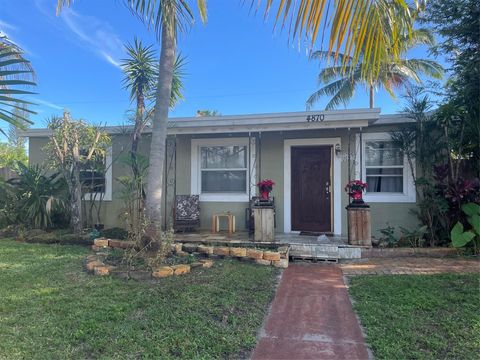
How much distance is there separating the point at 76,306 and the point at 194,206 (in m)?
4.80

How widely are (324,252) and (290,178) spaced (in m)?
2.24

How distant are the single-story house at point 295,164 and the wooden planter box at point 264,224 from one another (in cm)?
132

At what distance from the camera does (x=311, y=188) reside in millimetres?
8195

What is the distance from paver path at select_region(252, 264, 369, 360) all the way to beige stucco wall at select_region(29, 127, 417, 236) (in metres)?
3.12

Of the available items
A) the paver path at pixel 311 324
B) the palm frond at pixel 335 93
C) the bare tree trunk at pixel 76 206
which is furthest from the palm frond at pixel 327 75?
the paver path at pixel 311 324

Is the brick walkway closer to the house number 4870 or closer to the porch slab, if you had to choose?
the porch slab

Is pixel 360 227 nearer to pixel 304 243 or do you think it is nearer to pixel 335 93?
pixel 304 243

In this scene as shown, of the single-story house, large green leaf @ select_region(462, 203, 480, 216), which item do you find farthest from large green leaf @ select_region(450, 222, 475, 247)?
the single-story house

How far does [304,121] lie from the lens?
738 cm

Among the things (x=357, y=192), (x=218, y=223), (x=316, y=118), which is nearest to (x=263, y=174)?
(x=218, y=223)

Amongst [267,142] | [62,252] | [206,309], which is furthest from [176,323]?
[267,142]

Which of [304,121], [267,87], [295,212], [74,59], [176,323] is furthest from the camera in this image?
[267,87]

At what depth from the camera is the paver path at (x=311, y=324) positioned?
3008 millimetres

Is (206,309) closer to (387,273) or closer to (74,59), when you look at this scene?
(387,273)
